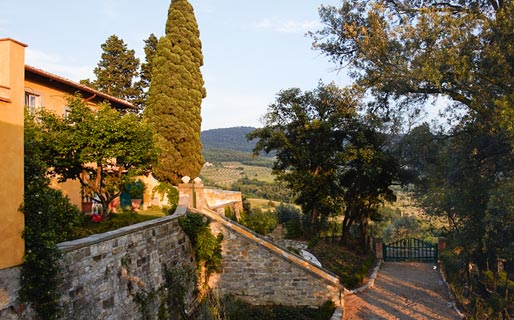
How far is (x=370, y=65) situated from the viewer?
14977 mm

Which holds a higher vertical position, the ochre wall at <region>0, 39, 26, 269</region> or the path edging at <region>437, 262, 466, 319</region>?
the ochre wall at <region>0, 39, 26, 269</region>

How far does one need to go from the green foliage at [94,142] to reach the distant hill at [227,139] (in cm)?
6311

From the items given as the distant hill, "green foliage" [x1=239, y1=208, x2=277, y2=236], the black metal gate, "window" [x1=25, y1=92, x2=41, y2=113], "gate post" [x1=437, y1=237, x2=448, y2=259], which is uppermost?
the distant hill

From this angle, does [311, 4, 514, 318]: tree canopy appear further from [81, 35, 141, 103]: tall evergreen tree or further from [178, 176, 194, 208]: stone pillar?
[81, 35, 141, 103]: tall evergreen tree

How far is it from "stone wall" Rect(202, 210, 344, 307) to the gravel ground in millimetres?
1209

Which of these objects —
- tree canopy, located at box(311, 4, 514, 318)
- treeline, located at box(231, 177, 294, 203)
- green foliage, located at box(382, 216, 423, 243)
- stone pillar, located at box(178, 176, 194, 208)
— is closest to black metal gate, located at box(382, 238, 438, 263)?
tree canopy, located at box(311, 4, 514, 318)

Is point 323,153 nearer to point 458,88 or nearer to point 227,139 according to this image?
point 458,88

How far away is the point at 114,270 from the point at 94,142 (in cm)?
427

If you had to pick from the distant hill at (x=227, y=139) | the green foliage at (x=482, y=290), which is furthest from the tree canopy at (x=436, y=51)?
the distant hill at (x=227, y=139)

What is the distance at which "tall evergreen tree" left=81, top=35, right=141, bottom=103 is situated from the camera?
26.5 m

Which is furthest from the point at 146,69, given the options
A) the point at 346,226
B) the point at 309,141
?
the point at 346,226

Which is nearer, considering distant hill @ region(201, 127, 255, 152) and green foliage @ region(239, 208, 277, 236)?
green foliage @ region(239, 208, 277, 236)

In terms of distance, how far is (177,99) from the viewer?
858 inches

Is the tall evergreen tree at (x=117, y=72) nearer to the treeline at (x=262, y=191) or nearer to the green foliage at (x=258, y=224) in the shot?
the green foliage at (x=258, y=224)
